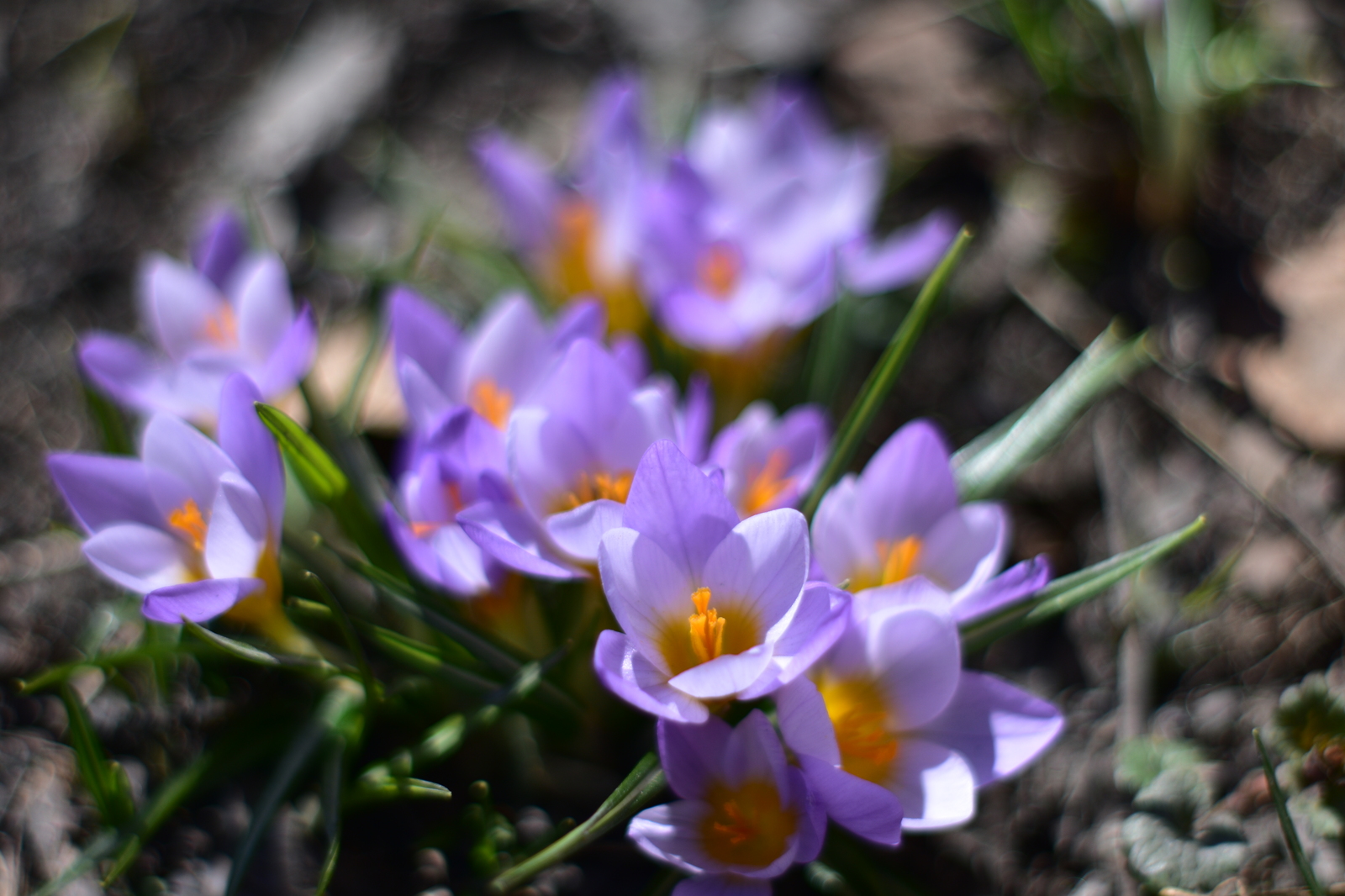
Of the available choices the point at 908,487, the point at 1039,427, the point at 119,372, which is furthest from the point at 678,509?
the point at 119,372

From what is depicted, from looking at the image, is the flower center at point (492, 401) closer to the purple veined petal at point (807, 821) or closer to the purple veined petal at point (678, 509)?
the purple veined petal at point (678, 509)

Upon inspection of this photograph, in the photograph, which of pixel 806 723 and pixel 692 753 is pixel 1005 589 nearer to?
pixel 806 723

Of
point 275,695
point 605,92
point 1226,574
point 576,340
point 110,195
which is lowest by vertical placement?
point 275,695

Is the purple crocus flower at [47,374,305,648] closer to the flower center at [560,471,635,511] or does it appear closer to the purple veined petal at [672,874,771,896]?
the flower center at [560,471,635,511]

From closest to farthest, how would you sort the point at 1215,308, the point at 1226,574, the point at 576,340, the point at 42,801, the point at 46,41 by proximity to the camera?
1. the point at 576,340
2. the point at 42,801
3. the point at 1226,574
4. the point at 1215,308
5. the point at 46,41

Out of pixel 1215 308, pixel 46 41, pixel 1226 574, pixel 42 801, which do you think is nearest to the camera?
pixel 42 801

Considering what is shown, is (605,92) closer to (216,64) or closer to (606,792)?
(606,792)

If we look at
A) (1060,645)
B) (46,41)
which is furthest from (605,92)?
(46,41)
